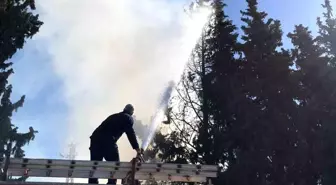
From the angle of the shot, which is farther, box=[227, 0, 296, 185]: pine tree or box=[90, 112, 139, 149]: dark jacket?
box=[227, 0, 296, 185]: pine tree

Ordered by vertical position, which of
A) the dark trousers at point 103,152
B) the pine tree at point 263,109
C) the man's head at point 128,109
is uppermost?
the pine tree at point 263,109

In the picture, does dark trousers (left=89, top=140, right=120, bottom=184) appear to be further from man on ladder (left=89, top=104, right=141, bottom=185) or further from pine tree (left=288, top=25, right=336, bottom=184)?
pine tree (left=288, top=25, right=336, bottom=184)

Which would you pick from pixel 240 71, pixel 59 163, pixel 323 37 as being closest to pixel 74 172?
pixel 59 163

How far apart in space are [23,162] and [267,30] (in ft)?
62.7

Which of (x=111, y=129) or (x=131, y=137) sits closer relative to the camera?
(x=131, y=137)

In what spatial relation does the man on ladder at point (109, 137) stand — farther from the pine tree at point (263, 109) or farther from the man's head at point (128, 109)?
the pine tree at point (263, 109)

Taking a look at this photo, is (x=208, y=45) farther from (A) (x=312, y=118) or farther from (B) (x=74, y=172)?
(B) (x=74, y=172)

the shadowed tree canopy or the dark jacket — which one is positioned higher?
the shadowed tree canopy

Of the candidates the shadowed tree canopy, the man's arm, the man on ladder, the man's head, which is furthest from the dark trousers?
the shadowed tree canopy

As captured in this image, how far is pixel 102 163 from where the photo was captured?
22.8 ft

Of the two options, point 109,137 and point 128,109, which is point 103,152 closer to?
point 109,137

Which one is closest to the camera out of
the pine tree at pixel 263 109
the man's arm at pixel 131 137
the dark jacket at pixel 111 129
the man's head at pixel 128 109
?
the man's arm at pixel 131 137

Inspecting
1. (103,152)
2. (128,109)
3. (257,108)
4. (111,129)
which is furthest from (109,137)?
(257,108)

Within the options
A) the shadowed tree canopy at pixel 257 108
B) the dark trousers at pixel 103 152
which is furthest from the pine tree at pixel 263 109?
the dark trousers at pixel 103 152
